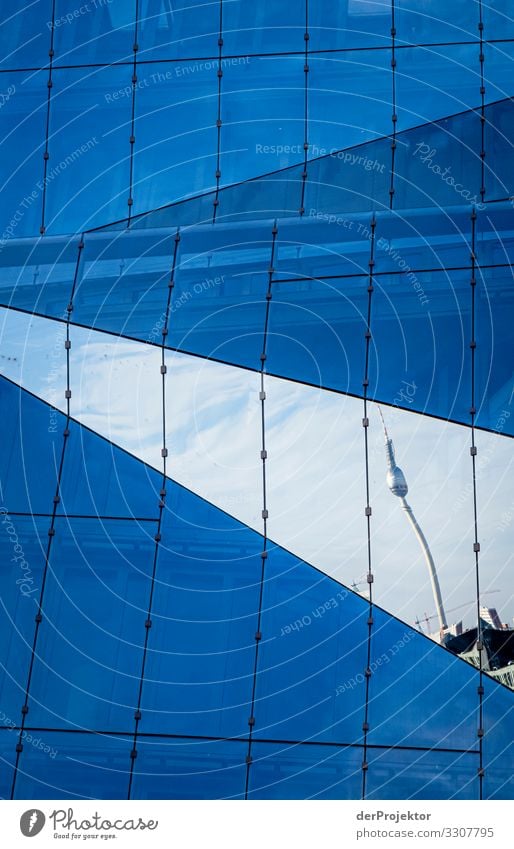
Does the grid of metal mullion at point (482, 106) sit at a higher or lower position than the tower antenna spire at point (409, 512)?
higher

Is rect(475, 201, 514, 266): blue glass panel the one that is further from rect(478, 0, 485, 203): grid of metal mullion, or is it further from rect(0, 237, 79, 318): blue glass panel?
rect(0, 237, 79, 318): blue glass panel

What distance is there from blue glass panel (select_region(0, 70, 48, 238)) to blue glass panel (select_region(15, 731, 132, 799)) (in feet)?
11.6

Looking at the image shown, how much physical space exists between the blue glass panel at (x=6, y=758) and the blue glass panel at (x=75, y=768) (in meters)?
0.05

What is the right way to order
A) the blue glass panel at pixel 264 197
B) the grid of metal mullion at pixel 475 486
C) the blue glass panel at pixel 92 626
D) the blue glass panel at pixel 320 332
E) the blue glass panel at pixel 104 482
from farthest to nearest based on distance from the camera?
the blue glass panel at pixel 264 197, the blue glass panel at pixel 320 332, the blue glass panel at pixel 104 482, the blue glass panel at pixel 92 626, the grid of metal mullion at pixel 475 486

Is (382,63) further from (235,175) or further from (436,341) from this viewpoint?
(436,341)

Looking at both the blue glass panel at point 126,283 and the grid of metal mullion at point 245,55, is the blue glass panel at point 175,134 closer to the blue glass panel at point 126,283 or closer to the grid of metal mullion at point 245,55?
the grid of metal mullion at point 245,55

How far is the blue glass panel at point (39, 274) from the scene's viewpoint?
8469mm

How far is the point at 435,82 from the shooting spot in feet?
28.7

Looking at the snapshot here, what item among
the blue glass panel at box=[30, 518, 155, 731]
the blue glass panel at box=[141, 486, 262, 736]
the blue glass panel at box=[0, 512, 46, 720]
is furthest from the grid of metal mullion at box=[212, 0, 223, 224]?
the blue glass panel at box=[0, 512, 46, 720]

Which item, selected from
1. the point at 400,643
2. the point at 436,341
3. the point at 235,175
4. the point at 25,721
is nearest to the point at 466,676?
the point at 400,643

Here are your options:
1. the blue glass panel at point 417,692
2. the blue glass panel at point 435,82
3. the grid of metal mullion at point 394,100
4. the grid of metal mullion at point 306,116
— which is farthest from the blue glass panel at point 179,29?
the blue glass panel at point 417,692

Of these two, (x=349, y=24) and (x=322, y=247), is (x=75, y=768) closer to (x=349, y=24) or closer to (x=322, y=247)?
(x=322, y=247)

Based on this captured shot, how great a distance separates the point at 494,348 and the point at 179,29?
11.4 ft

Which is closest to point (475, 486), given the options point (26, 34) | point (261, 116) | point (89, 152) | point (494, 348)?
point (494, 348)
